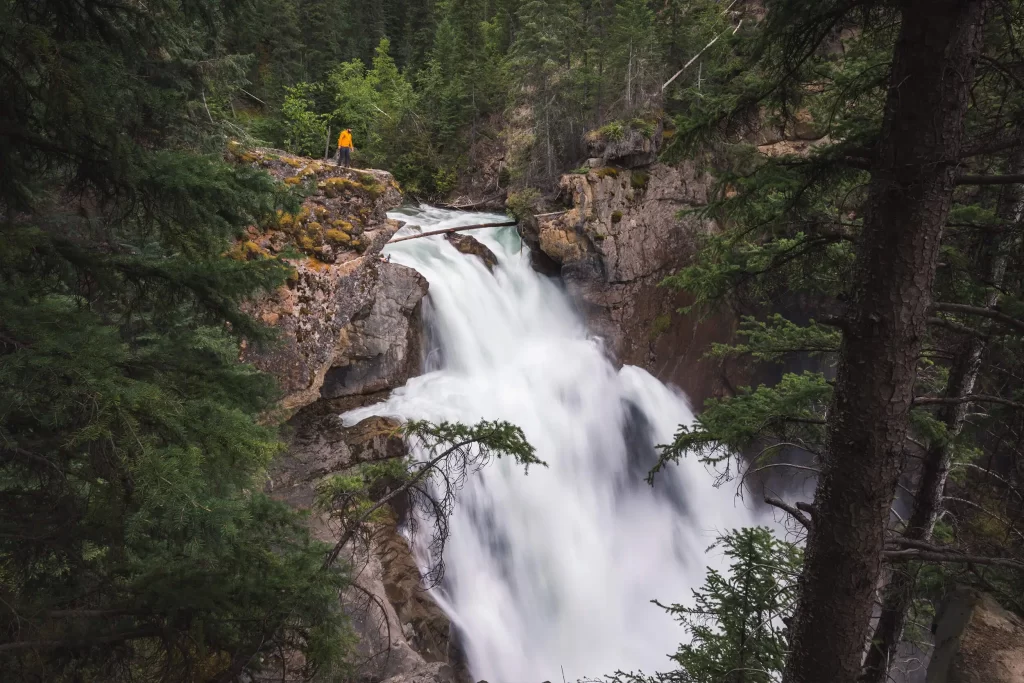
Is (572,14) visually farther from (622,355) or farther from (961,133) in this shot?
(961,133)

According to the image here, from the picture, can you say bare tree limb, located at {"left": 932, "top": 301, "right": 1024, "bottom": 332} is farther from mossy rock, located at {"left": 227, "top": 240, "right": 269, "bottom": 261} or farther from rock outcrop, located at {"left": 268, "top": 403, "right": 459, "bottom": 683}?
mossy rock, located at {"left": 227, "top": 240, "right": 269, "bottom": 261}

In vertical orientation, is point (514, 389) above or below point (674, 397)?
below

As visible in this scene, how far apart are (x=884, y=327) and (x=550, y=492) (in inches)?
390

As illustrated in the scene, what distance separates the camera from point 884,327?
2.87m

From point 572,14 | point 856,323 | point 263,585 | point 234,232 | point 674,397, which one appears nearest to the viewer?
point 856,323

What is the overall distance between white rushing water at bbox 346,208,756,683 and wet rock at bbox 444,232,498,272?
0.36 meters

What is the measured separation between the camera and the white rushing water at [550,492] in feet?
33.1

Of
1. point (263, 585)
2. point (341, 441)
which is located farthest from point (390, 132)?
point (263, 585)

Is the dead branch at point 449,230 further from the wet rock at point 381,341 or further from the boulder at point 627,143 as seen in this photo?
the boulder at point 627,143

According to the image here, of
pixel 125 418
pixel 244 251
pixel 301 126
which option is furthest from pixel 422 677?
pixel 301 126

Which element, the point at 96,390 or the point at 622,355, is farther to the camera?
the point at 622,355

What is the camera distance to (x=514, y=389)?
13352mm

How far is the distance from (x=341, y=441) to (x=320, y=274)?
2.80 m

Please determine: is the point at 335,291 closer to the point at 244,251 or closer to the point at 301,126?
the point at 244,251
